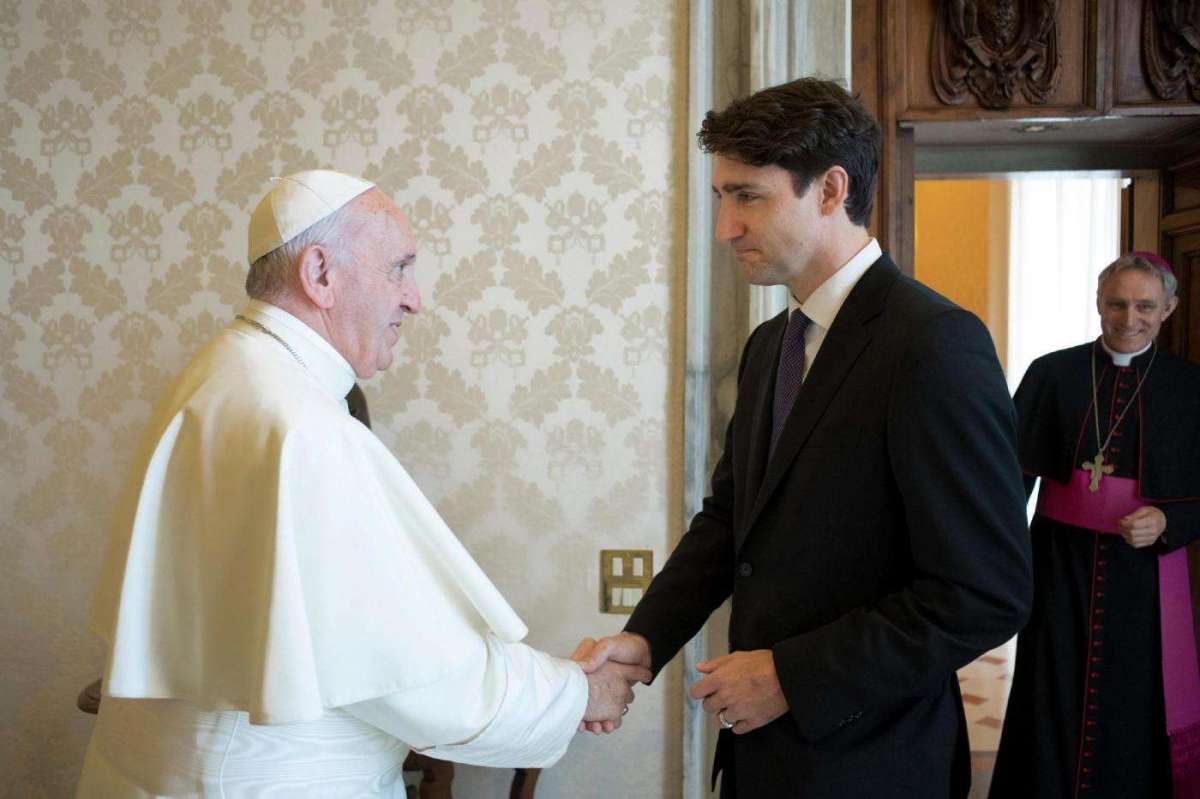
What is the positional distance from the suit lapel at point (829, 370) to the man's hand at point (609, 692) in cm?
49

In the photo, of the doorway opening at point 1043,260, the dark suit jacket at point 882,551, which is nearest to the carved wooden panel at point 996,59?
the dark suit jacket at point 882,551

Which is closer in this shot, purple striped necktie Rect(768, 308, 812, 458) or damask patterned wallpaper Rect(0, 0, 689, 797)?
purple striped necktie Rect(768, 308, 812, 458)

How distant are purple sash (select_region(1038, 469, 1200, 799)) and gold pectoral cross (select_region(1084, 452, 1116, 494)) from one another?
0.7 inches

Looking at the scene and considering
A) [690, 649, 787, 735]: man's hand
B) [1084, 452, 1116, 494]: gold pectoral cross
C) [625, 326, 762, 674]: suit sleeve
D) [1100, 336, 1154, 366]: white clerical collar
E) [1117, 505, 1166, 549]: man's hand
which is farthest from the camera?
[1100, 336, 1154, 366]: white clerical collar

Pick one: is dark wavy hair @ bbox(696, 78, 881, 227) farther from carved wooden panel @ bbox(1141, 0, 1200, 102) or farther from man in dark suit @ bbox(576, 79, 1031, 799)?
carved wooden panel @ bbox(1141, 0, 1200, 102)

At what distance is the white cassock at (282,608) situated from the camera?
5.22 feet

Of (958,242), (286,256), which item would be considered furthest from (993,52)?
(958,242)

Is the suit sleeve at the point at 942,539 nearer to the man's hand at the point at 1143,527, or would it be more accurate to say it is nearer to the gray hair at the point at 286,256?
the gray hair at the point at 286,256

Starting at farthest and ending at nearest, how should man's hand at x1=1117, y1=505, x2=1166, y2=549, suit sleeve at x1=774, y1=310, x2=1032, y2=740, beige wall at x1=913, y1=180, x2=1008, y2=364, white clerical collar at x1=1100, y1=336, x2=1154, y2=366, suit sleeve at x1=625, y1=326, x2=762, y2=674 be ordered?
beige wall at x1=913, y1=180, x2=1008, y2=364 → white clerical collar at x1=1100, y1=336, x2=1154, y2=366 → man's hand at x1=1117, y1=505, x2=1166, y2=549 → suit sleeve at x1=625, y1=326, x2=762, y2=674 → suit sleeve at x1=774, y1=310, x2=1032, y2=740

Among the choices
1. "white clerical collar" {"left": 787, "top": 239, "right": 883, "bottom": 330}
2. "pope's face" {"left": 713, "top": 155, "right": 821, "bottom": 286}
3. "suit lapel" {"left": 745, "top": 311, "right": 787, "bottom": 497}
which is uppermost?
"pope's face" {"left": 713, "top": 155, "right": 821, "bottom": 286}

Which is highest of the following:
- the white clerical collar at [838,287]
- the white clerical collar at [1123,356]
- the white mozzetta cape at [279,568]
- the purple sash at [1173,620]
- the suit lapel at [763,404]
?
the white clerical collar at [838,287]

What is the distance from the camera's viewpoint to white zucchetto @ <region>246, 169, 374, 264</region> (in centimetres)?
182

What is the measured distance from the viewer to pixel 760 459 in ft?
6.29

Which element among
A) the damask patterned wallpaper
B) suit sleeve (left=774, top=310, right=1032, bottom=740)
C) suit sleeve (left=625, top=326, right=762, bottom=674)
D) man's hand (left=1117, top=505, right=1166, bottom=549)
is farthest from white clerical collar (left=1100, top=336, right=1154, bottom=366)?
suit sleeve (left=774, top=310, right=1032, bottom=740)
